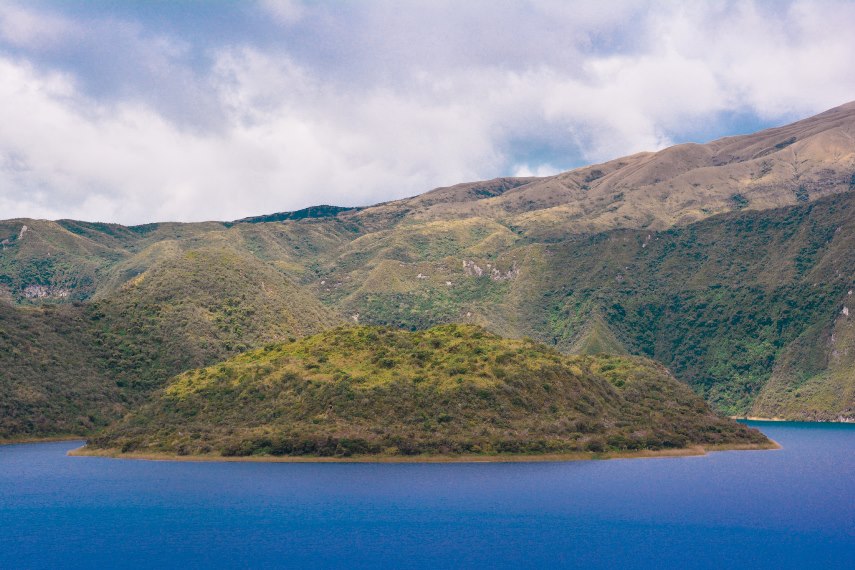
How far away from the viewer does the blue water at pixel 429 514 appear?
90.1 metres

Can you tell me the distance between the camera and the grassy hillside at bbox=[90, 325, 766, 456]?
15262 cm

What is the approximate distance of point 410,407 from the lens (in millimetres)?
158750

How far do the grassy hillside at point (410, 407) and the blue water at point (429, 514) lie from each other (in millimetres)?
5887

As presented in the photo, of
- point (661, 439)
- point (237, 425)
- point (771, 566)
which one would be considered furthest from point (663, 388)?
point (771, 566)

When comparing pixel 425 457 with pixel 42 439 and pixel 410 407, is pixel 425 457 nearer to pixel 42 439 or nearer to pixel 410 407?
pixel 410 407

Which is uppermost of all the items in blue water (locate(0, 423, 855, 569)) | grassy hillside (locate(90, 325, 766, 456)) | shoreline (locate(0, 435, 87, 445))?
grassy hillside (locate(90, 325, 766, 456))

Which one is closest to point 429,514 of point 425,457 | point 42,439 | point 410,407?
point 425,457

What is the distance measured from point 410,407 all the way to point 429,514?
49.3m

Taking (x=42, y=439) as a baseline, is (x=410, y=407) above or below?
above

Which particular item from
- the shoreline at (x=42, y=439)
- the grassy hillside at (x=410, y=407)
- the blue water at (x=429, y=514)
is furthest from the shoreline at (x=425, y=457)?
the shoreline at (x=42, y=439)

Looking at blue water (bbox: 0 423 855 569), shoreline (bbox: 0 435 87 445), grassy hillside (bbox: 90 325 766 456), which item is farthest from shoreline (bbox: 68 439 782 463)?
shoreline (bbox: 0 435 87 445)

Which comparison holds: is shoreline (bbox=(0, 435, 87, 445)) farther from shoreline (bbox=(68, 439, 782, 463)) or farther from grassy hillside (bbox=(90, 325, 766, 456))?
shoreline (bbox=(68, 439, 782, 463))

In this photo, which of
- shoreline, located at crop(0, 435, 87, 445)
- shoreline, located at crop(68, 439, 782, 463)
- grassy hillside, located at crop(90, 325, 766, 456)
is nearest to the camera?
shoreline, located at crop(68, 439, 782, 463)

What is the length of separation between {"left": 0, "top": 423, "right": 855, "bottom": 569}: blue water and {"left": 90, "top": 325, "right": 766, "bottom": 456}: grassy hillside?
5.89 m
